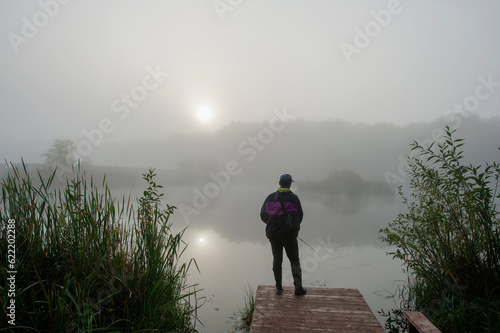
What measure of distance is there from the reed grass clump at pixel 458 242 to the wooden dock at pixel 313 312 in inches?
38.4

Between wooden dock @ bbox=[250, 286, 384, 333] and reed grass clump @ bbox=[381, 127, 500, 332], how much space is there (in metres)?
0.97

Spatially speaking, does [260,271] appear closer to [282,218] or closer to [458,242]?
[282,218]

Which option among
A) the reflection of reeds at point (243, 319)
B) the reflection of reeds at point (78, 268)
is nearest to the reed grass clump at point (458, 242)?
the reflection of reeds at point (243, 319)

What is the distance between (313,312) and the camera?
394 cm

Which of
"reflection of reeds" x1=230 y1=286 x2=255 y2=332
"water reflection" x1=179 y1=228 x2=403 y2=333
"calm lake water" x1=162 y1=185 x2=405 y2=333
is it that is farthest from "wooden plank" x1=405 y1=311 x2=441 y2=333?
"water reflection" x1=179 y1=228 x2=403 y2=333

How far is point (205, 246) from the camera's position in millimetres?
12547

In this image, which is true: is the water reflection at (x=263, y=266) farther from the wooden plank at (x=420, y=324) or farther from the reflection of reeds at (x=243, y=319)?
the wooden plank at (x=420, y=324)

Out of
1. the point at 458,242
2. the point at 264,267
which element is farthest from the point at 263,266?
the point at 458,242

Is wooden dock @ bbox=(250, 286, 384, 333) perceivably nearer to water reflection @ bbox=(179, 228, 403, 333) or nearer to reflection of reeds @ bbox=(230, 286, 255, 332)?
reflection of reeds @ bbox=(230, 286, 255, 332)

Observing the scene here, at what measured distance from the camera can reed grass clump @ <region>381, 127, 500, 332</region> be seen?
→ 11.7 ft

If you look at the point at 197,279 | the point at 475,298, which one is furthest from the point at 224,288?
the point at 475,298

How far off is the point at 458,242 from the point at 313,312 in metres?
2.25

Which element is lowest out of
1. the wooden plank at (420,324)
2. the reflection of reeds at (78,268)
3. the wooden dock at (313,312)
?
the wooden dock at (313,312)

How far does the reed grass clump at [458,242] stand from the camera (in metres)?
3.55
